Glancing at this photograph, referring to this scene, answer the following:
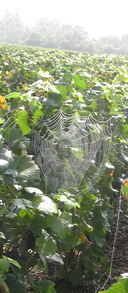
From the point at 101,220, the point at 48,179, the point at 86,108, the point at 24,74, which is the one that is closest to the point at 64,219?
the point at 48,179

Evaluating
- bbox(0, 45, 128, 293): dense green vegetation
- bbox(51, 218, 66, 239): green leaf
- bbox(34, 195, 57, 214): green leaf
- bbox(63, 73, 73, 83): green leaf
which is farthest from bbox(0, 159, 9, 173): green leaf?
bbox(63, 73, 73, 83): green leaf

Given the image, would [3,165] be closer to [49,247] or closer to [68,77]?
[49,247]

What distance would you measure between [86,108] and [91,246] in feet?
2.97

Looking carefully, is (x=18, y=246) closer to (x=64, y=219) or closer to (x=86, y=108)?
(x=64, y=219)

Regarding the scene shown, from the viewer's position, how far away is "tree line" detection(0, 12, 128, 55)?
67356 mm

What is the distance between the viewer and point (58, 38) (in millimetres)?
78562

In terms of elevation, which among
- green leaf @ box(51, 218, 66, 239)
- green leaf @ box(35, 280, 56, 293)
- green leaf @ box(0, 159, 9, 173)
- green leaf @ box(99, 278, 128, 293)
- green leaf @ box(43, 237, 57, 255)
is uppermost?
green leaf @ box(0, 159, 9, 173)

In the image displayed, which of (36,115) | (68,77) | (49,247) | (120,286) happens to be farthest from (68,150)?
(120,286)

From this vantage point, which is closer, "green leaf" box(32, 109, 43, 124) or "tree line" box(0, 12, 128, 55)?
"green leaf" box(32, 109, 43, 124)

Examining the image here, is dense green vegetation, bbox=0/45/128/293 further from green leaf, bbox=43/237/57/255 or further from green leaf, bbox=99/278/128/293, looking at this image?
green leaf, bbox=99/278/128/293

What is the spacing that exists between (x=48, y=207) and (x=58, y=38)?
7955 cm

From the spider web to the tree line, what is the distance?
54765 mm

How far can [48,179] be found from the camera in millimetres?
2143

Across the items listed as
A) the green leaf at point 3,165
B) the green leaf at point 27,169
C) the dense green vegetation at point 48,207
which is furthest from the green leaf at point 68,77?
the green leaf at point 3,165
